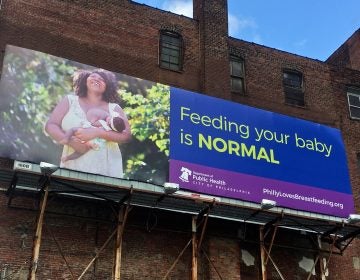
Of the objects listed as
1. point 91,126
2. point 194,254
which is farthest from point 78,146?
point 194,254

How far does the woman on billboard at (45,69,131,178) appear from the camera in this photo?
1670cm

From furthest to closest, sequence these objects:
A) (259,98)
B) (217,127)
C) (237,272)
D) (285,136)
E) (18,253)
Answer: (259,98)
(285,136)
(217,127)
(237,272)
(18,253)

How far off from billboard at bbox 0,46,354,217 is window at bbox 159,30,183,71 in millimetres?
2377

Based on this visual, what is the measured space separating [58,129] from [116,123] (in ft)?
6.07

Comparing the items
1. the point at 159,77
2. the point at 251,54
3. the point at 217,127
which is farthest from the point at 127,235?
the point at 251,54

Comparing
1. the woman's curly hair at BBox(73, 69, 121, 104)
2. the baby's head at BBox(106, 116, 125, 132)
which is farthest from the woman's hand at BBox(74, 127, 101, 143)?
Result: the woman's curly hair at BBox(73, 69, 121, 104)

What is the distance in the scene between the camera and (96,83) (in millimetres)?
18328

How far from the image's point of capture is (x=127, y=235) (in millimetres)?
17062

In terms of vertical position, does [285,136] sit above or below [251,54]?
below

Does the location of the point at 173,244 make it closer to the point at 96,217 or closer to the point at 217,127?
the point at 96,217

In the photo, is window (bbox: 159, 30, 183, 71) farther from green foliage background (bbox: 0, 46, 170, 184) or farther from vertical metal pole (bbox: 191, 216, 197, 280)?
vertical metal pole (bbox: 191, 216, 197, 280)

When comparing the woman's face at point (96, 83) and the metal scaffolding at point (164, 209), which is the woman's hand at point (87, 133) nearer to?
the woman's face at point (96, 83)

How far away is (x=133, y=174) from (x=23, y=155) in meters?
3.18

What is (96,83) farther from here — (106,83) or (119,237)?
(119,237)
